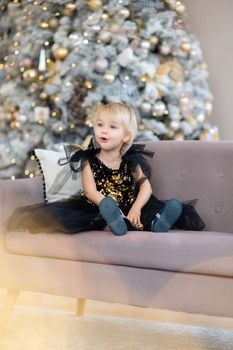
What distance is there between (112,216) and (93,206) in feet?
1.03

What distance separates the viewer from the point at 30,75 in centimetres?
443

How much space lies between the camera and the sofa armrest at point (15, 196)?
2.73m

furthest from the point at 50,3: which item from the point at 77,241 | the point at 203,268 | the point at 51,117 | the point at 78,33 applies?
the point at 203,268

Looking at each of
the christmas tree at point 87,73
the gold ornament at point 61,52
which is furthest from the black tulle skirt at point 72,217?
the gold ornament at point 61,52

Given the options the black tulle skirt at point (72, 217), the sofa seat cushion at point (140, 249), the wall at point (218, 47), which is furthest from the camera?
the wall at point (218, 47)

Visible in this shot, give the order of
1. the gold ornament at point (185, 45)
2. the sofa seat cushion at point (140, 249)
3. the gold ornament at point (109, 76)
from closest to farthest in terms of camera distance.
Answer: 1. the sofa seat cushion at point (140, 249)
2. the gold ornament at point (109, 76)
3. the gold ornament at point (185, 45)

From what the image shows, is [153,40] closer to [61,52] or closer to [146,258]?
[61,52]

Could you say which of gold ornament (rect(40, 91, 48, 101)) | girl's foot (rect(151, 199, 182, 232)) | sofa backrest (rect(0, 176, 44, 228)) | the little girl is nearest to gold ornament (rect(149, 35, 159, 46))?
gold ornament (rect(40, 91, 48, 101))

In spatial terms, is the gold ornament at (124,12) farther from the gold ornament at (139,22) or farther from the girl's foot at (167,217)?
the girl's foot at (167,217)

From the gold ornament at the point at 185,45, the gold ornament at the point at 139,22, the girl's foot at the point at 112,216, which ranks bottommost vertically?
the girl's foot at the point at 112,216

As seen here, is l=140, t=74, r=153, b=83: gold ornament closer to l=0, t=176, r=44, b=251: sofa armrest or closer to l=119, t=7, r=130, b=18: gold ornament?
l=119, t=7, r=130, b=18: gold ornament

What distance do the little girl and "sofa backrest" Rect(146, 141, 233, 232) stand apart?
0.24 feet

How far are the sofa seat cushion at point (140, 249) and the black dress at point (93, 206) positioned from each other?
0.14ft

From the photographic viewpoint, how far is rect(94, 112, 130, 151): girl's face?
2885 millimetres
